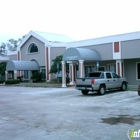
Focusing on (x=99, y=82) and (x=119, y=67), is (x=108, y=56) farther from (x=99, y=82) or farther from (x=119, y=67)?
(x=99, y=82)

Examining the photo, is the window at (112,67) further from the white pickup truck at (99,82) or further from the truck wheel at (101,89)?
Result: the truck wheel at (101,89)

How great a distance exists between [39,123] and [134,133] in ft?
11.0

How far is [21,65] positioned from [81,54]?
1620cm

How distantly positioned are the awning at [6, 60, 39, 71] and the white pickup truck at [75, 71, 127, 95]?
21.8 metres

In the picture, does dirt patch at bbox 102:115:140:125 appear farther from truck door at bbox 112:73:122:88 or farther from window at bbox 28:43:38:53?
window at bbox 28:43:38:53

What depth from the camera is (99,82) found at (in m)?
17.0

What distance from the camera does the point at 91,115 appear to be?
956cm

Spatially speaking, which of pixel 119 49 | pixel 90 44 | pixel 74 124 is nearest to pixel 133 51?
pixel 119 49

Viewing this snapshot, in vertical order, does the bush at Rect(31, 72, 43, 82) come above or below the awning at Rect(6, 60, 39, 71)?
below


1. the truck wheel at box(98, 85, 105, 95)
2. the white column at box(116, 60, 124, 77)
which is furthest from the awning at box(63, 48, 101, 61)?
the truck wheel at box(98, 85, 105, 95)

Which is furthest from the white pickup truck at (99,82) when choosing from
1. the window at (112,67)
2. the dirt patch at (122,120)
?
the window at (112,67)

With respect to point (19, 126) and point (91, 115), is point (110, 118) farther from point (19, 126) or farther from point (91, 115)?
point (19, 126)

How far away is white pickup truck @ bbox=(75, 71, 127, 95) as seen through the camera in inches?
659

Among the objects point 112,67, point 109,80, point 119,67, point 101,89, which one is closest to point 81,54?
point 119,67
